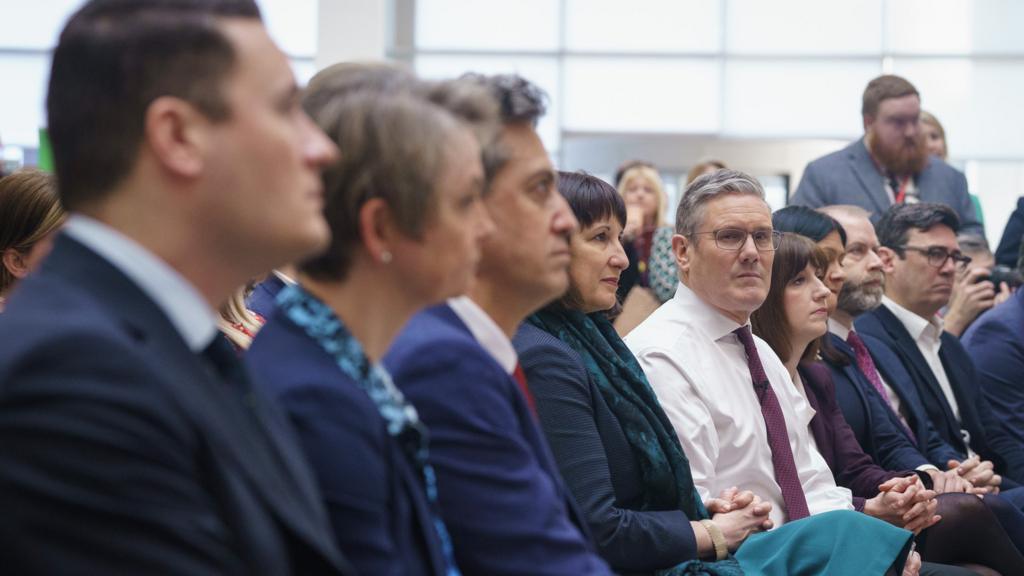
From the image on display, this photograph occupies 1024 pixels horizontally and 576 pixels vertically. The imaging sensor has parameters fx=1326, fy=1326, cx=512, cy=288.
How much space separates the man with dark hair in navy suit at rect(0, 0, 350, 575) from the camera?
1.05 m

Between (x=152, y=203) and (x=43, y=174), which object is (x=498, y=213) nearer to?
(x=152, y=203)

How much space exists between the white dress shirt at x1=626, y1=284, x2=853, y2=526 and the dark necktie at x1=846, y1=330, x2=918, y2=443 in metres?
0.81

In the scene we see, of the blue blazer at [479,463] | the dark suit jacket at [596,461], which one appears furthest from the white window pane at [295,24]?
the blue blazer at [479,463]

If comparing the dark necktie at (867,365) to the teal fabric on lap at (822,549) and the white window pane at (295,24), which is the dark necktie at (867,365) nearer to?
the teal fabric on lap at (822,549)

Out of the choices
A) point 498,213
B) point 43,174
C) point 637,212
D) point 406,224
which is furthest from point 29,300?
point 637,212

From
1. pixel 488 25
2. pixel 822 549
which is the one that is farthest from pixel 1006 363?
pixel 488 25

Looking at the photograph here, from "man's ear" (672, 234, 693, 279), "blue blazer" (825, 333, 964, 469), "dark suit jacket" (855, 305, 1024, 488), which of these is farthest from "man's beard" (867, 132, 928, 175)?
"man's ear" (672, 234, 693, 279)

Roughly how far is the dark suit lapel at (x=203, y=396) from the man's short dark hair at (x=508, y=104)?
0.81 m

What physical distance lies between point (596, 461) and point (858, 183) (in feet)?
11.2

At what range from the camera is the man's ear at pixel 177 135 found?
4.04 feet

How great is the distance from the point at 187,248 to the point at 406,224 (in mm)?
345

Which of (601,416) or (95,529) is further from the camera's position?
(601,416)

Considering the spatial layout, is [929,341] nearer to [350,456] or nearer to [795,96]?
[350,456]

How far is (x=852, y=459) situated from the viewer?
12.6 ft
